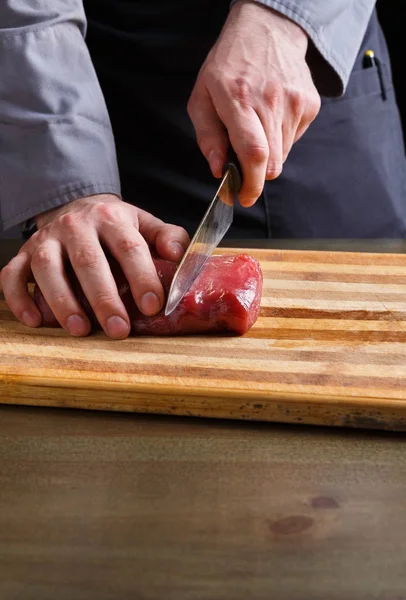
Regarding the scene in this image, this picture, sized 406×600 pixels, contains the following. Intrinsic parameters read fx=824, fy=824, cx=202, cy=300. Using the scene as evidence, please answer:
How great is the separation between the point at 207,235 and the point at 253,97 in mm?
291

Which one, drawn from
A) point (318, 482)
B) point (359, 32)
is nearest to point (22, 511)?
point (318, 482)

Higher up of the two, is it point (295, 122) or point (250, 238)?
point (295, 122)

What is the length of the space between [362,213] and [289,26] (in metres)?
0.68

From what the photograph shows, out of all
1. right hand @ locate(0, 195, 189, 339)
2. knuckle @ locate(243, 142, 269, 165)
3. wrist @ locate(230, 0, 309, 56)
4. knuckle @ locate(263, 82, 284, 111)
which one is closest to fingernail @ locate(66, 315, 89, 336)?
right hand @ locate(0, 195, 189, 339)

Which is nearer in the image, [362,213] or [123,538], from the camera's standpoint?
[123,538]

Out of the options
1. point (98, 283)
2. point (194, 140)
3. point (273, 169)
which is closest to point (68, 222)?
point (98, 283)

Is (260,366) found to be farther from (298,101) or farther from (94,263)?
(298,101)

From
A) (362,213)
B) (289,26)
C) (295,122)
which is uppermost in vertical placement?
→ (289,26)

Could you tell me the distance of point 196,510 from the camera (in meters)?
1.06

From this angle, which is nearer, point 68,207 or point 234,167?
point 234,167

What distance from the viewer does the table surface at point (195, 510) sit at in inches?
37.2

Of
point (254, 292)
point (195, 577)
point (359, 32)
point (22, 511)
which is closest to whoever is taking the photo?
point (195, 577)

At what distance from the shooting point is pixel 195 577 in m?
0.95

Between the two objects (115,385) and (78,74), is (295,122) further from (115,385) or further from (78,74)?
(115,385)
